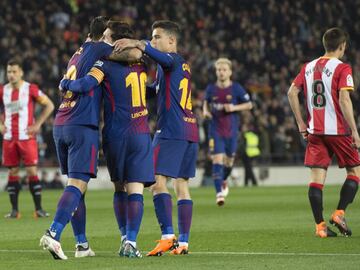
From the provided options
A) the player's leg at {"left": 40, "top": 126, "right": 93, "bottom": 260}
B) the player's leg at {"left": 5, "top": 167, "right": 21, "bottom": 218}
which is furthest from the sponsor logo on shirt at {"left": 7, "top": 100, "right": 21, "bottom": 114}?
the player's leg at {"left": 40, "top": 126, "right": 93, "bottom": 260}

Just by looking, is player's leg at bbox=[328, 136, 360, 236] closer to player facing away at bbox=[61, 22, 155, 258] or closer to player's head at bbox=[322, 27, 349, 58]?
player's head at bbox=[322, 27, 349, 58]

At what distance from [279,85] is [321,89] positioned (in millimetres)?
20894

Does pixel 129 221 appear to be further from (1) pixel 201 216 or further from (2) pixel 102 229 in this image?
(1) pixel 201 216

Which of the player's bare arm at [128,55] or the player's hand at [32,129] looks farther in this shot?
the player's hand at [32,129]

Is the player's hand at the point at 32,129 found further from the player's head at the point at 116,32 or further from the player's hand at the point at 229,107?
the player's head at the point at 116,32

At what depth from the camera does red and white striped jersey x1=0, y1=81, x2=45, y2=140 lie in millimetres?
16375

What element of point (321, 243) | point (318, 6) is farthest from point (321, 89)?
point (318, 6)

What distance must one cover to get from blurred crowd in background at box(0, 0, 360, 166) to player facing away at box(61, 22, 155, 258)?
61.5 ft

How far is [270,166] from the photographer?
1169 inches

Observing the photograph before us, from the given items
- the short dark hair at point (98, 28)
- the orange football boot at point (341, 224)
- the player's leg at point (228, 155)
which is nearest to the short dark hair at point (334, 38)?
the orange football boot at point (341, 224)

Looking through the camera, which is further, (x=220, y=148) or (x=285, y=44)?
(x=285, y=44)

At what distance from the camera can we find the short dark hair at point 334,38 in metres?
11.8

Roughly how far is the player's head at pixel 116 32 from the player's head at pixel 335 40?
9.38 feet

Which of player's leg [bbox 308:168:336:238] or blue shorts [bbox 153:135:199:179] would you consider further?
player's leg [bbox 308:168:336:238]
